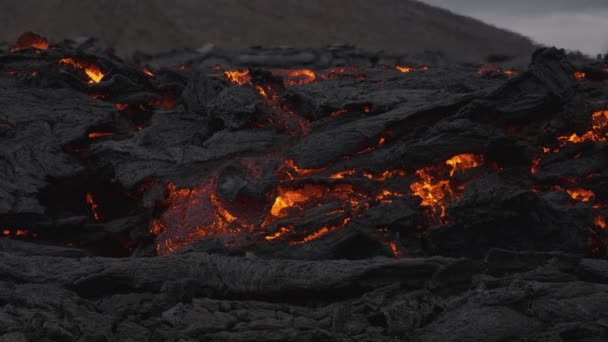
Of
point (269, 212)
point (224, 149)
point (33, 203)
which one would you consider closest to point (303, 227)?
point (269, 212)

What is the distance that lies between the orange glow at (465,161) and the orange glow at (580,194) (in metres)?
2.07

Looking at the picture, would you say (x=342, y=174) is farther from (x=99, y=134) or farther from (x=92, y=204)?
(x=99, y=134)

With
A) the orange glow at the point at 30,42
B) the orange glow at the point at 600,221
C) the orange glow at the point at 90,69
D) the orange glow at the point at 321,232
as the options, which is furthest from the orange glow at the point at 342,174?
the orange glow at the point at 30,42

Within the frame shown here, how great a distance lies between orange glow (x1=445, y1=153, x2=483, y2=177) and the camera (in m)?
13.3

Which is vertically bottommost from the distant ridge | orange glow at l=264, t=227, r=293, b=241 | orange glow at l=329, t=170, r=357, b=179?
orange glow at l=264, t=227, r=293, b=241

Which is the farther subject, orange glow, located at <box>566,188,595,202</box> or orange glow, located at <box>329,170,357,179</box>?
orange glow, located at <box>329,170,357,179</box>

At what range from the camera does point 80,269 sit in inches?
389

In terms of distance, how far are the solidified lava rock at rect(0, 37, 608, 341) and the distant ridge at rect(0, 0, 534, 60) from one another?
45.3 meters

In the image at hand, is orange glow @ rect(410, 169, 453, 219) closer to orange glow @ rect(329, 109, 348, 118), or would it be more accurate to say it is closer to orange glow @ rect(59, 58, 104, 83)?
orange glow @ rect(329, 109, 348, 118)

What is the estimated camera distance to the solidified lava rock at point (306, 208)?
25.6 ft

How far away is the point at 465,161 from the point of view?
13.4 m

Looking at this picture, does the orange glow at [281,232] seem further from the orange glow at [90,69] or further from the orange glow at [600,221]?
the orange glow at [90,69]

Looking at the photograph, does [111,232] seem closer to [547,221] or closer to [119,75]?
[119,75]

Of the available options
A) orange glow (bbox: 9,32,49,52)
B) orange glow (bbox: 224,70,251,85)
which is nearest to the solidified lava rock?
orange glow (bbox: 9,32,49,52)
